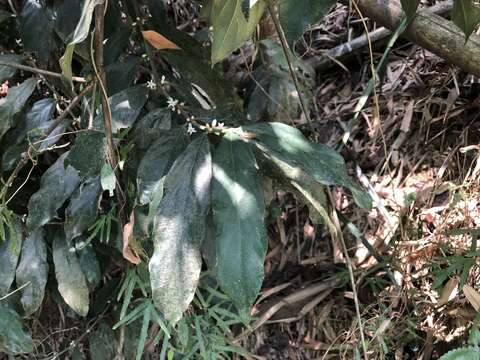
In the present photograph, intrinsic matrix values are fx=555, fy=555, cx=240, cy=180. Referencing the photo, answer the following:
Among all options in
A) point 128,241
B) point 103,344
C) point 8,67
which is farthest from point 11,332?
point 8,67

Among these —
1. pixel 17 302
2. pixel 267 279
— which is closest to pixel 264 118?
pixel 267 279

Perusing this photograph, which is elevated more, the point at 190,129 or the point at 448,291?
the point at 190,129

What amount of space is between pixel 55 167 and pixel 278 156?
14.8 inches

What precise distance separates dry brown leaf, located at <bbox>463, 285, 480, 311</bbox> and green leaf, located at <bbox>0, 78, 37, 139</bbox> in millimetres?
798

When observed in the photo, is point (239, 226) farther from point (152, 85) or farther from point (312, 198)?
point (152, 85)

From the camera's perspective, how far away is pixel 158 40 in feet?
2.95

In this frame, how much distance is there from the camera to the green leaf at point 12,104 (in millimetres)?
907

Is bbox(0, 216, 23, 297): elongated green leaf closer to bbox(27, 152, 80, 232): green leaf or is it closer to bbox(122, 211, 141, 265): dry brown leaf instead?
bbox(27, 152, 80, 232): green leaf

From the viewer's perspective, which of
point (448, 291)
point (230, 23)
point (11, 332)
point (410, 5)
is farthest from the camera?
point (448, 291)

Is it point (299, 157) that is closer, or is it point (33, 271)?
point (299, 157)

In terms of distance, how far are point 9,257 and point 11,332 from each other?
12 cm

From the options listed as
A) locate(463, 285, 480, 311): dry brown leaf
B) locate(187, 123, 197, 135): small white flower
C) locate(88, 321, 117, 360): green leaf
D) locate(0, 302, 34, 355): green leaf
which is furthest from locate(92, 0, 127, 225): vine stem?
locate(463, 285, 480, 311): dry brown leaf

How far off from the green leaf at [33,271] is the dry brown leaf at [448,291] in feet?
2.26

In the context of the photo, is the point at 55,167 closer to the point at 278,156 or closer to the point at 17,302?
the point at 17,302
